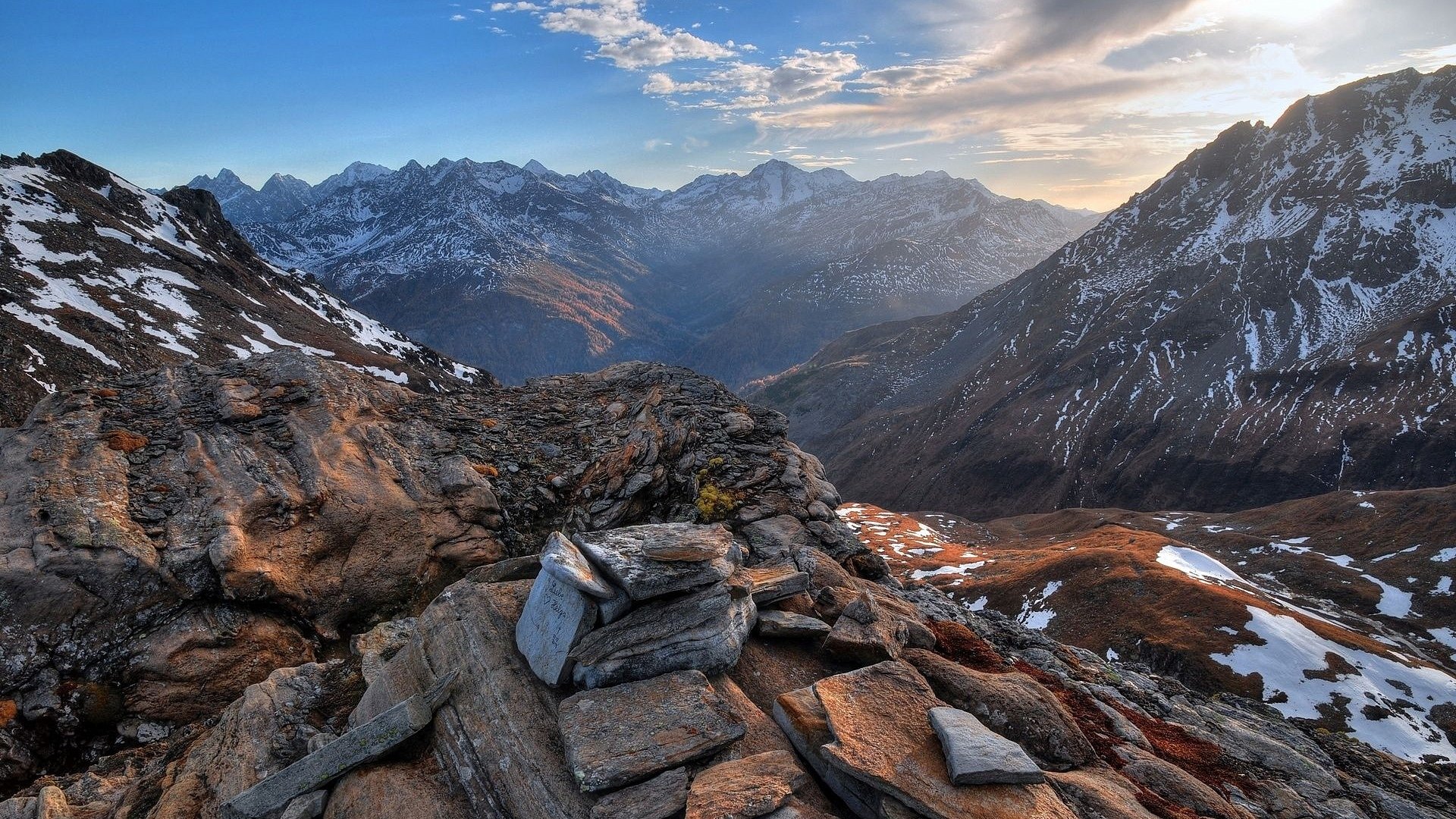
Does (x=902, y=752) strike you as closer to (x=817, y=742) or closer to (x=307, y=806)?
(x=817, y=742)

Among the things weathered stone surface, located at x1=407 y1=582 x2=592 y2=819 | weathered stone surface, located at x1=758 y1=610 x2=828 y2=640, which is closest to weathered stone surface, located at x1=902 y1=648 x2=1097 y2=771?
weathered stone surface, located at x1=758 y1=610 x2=828 y2=640

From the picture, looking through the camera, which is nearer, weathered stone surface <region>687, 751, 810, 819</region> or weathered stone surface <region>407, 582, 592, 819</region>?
weathered stone surface <region>687, 751, 810, 819</region>

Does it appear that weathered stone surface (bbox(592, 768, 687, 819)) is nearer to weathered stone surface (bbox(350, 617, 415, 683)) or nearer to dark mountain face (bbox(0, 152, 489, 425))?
weathered stone surface (bbox(350, 617, 415, 683))

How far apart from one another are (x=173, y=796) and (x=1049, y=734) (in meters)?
14.6

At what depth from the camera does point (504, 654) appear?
11.3m

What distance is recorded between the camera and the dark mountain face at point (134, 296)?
212 ft

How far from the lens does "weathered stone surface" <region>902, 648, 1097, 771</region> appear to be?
10.8m

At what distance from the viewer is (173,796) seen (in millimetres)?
9953

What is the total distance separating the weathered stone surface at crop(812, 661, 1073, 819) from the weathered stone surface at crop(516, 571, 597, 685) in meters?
4.25

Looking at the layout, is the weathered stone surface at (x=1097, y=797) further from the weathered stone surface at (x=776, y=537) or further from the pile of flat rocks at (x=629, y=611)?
the weathered stone surface at (x=776, y=537)

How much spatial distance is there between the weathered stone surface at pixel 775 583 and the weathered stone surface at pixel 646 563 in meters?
1.39

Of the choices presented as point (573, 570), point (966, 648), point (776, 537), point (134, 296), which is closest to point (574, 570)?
point (573, 570)

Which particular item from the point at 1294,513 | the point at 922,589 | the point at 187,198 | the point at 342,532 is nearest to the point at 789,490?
the point at 922,589

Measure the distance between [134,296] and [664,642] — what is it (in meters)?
120
